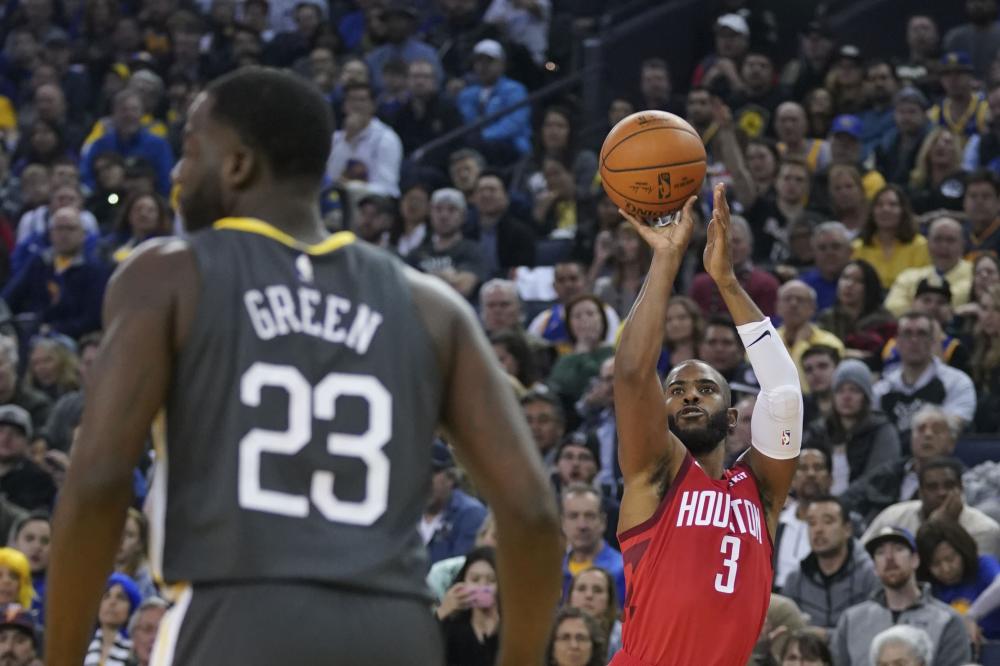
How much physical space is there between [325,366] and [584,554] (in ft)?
24.4

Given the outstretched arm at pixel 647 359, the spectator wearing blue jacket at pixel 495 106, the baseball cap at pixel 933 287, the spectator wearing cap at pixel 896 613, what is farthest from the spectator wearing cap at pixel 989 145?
the outstretched arm at pixel 647 359

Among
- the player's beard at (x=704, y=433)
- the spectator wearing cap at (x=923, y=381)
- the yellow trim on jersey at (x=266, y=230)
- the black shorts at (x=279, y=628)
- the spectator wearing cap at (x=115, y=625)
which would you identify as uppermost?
the yellow trim on jersey at (x=266, y=230)

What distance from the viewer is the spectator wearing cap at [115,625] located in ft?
33.0

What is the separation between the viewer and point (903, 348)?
11039 millimetres

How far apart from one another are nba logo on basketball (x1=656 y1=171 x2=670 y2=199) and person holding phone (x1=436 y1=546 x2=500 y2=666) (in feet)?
12.2

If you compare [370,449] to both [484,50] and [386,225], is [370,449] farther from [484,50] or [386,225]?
[484,50]

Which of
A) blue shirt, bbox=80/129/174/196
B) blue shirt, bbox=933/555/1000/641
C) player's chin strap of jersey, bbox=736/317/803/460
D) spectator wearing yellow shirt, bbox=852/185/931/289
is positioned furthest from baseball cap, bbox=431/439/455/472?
blue shirt, bbox=80/129/174/196

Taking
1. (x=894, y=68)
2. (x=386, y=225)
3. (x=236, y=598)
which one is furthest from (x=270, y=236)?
(x=894, y=68)

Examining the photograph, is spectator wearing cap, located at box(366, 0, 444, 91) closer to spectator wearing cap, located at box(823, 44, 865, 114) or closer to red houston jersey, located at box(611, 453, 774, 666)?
spectator wearing cap, located at box(823, 44, 865, 114)

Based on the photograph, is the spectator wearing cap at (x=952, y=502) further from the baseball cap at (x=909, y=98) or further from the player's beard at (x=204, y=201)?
the player's beard at (x=204, y=201)

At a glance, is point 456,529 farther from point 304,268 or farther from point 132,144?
point 304,268

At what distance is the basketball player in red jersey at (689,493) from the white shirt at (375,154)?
10.4 m

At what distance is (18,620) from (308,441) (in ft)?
23.2

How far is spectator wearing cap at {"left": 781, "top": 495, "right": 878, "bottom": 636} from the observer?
31.1ft
